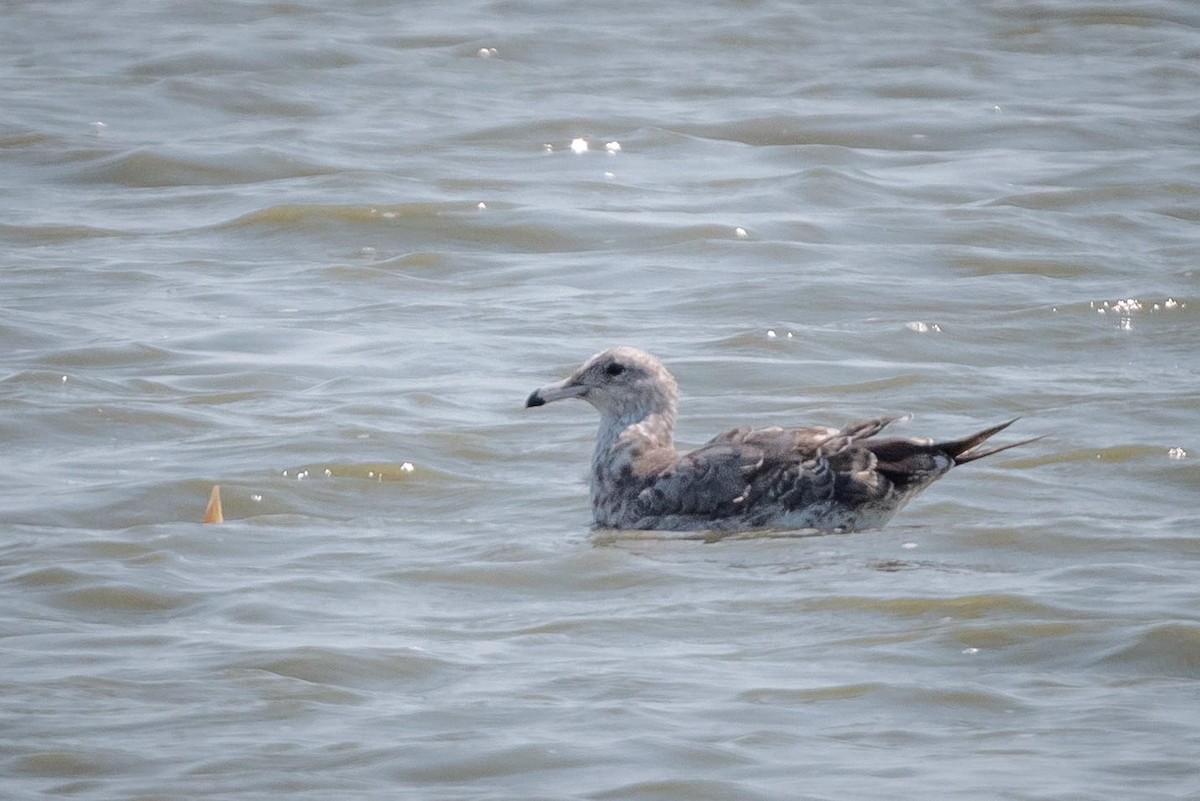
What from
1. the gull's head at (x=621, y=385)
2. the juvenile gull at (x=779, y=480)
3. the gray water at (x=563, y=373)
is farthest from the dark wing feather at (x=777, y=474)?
the gull's head at (x=621, y=385)

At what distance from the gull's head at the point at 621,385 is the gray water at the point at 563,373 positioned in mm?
433

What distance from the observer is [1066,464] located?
10.1m

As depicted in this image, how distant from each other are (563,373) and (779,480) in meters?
2.73

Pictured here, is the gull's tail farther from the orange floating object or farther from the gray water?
the orange floating object

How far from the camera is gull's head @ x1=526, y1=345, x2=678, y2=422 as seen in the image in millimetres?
10172

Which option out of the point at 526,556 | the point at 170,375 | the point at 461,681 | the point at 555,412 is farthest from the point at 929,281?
the point at 461,681

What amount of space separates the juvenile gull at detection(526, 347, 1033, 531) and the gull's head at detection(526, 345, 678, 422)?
434 mm

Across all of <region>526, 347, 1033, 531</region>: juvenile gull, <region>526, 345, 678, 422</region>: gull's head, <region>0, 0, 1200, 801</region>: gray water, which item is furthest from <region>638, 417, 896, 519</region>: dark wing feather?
<region>526, 345, 678, 422</region>: gull's head

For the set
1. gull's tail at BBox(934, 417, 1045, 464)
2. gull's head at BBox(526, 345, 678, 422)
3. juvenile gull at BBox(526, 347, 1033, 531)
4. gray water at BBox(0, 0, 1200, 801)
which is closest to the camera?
gray water at BBox(0, 0, 1200, 801)

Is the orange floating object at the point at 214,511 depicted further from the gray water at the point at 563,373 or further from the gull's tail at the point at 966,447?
the gull's tail at the point at 966,447

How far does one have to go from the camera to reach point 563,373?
38.9 feet

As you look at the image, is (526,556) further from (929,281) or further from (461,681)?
(929,281)

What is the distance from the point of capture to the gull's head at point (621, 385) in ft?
33.4

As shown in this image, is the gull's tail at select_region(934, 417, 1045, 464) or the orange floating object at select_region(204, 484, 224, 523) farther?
the orange floating object at select_region(204, 484, 224, 523)
